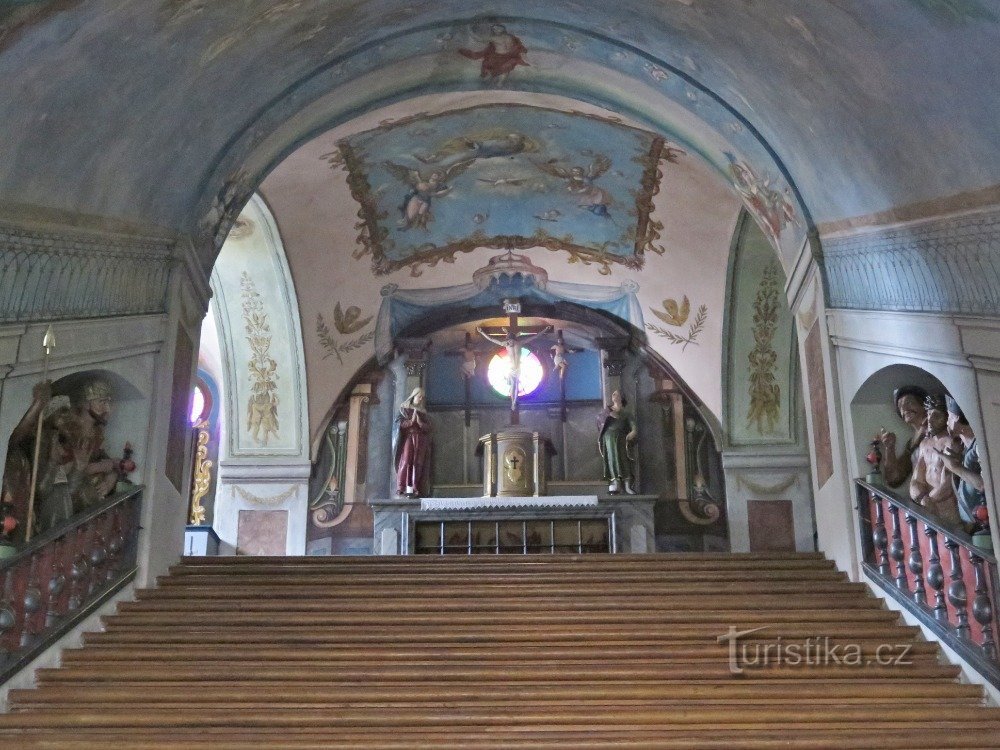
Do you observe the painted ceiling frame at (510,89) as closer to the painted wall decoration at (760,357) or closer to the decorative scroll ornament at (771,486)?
the painted wall decoration at (760,357)

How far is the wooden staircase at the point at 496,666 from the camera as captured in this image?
5855mm

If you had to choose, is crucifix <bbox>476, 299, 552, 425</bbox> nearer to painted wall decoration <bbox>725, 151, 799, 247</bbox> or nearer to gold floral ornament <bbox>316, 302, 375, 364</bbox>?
gold floral ornament <bbox>316, 302, 375, 364</bbox>

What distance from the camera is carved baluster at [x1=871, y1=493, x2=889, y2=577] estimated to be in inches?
324

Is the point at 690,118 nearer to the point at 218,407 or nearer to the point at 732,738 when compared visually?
the point at 732,738

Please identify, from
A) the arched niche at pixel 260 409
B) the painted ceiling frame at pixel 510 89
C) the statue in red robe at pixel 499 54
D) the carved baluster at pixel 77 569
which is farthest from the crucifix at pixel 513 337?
the carved baluster at pixel 77 569

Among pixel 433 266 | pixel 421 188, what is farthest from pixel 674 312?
pixel 421 188

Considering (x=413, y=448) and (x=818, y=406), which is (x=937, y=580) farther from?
(x=413, y=448)

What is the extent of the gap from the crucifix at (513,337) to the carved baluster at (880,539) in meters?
7.87

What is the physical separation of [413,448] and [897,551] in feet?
27.6

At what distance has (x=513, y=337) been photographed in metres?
16.2

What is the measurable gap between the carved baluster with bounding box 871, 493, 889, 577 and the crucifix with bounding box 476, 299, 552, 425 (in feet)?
25.8

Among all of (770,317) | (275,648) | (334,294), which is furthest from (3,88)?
(770,317)

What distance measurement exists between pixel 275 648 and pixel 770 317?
377 inches

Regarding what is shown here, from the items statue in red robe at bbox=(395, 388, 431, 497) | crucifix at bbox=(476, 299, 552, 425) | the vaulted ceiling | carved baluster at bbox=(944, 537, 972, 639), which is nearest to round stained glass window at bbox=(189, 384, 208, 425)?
statue in red robe at bbox=(395, 388, 431, 497)
